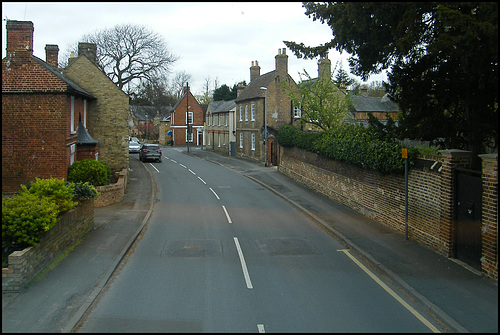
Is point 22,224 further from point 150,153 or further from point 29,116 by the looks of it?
point 150,153

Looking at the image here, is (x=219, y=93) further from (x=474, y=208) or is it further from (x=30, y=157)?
(x=474, y=208)

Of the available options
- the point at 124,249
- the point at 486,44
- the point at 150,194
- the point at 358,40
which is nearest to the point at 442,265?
the point at 486,44

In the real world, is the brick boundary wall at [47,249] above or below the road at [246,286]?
above

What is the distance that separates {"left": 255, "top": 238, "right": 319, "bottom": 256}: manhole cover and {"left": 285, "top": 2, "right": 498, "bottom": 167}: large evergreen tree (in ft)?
16.3

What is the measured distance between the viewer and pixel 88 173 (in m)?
19.9

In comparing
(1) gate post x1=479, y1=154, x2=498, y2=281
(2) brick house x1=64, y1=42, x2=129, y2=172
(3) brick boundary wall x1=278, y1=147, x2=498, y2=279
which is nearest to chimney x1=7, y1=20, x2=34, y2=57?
(2) brick house x1=64, y1=42, x2=129, y2=172

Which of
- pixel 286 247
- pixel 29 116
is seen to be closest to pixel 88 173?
pixel 29 116

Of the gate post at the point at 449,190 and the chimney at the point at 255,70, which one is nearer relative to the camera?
→ the gate post at the point at 449,190

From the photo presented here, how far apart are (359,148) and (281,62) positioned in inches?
939

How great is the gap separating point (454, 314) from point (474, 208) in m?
3.43

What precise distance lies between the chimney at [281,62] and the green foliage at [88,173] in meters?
23.1

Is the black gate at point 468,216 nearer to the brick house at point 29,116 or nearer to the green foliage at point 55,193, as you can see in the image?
the green foliage at point 55,193

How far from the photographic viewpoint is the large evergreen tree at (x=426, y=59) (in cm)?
1004

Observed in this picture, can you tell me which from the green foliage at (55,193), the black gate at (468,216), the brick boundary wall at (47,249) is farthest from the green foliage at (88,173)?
the black gate at (468,216)
